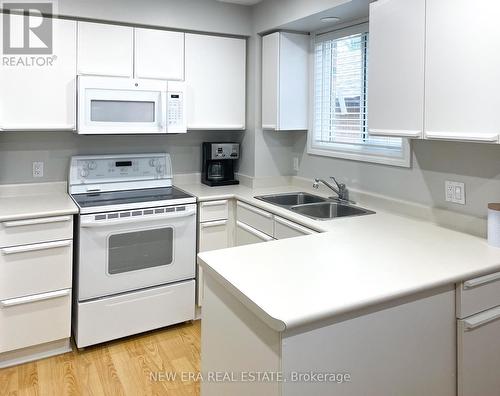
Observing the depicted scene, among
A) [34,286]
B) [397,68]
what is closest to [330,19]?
[397,68]

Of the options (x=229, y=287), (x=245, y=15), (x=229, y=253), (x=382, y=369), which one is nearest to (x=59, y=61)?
(x=245, y=15)

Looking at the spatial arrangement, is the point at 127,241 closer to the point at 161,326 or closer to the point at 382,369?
the point at 161,326

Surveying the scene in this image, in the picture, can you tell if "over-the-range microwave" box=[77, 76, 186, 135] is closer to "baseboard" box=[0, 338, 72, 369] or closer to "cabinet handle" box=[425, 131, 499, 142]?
"baseboard" box=[0, 338, 72, 369]

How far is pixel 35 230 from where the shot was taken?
2471 mm

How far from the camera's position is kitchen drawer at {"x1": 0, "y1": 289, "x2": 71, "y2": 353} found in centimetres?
247

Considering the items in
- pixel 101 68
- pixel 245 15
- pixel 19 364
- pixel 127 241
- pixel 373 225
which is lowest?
pixel 19 364

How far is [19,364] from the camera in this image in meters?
2.57

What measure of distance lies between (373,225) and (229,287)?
3.65 ft

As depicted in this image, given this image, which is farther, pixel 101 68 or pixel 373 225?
pixel 101 68

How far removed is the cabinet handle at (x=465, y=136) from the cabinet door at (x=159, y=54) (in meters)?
1.91

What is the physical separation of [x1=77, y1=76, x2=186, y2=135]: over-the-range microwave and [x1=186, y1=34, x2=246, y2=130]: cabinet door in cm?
17

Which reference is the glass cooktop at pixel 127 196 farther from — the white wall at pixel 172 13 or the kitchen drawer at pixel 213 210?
the white wall at pixel 172 13

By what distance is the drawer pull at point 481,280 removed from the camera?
1601 mm

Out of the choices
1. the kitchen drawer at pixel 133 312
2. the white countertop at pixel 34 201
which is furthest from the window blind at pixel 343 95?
the white countertop at pixel 34 201
